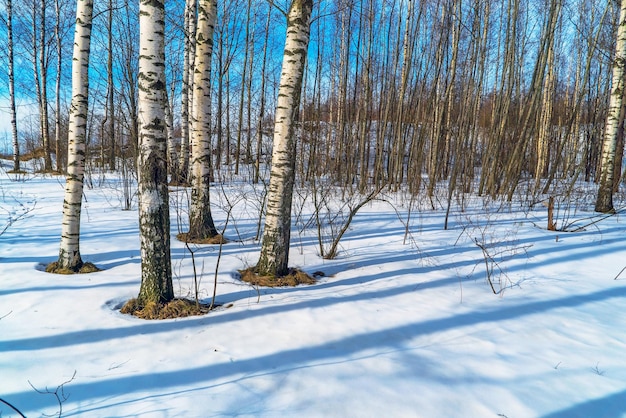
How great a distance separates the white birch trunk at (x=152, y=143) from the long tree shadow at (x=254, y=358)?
0.64 metres

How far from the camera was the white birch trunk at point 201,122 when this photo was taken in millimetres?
5352

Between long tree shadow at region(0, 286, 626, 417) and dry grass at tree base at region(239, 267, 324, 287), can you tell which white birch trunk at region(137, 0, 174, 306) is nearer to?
long tree shadow at region(0, 286, 626, 417)

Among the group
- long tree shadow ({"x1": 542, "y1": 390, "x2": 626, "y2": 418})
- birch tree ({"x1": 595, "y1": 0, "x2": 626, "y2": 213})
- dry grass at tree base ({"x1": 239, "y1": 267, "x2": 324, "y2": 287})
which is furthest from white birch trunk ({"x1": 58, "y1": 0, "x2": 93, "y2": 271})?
birch tree ({"x1": 595, "y1": 0, "x2": 626, "y2": 213})

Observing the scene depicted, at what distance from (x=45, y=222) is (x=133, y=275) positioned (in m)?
4.10

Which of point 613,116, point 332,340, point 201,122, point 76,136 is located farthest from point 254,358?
point 613,116

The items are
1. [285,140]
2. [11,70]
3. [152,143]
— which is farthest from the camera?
[11,70]

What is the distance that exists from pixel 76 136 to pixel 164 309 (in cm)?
250

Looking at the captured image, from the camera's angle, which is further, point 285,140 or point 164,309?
point 285,140

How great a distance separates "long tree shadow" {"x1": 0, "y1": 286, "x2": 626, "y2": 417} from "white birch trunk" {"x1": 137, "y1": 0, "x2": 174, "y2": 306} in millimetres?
638

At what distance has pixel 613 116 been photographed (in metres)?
7.62

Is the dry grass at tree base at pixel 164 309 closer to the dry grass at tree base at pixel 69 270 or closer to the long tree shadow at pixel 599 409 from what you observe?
the dry grass at tree base at pixel 69 270

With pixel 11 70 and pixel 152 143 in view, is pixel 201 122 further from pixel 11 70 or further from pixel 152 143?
pixel 11 70

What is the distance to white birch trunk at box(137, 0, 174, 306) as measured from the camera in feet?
9.28

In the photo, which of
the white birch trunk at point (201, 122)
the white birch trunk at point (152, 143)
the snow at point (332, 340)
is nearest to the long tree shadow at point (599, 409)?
the snow at point (332, 340)
